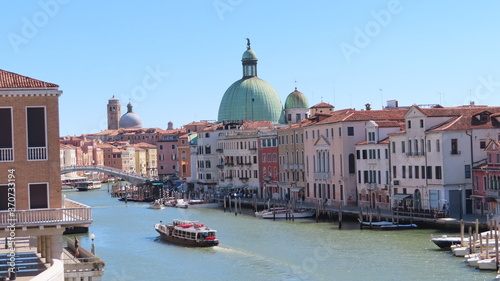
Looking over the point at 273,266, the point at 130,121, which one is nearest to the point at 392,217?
the point at 273,266

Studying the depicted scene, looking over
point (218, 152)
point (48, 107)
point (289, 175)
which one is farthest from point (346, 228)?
point (218, 152)

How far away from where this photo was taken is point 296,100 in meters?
73.7

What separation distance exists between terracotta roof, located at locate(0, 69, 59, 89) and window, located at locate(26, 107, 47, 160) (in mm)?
396

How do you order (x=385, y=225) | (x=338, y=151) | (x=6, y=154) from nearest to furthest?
(x=6, y=154), (x=385, y=225), (x=338, y=151)

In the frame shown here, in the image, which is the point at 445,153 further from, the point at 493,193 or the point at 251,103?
the point at 251,103

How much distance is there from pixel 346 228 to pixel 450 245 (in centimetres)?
899

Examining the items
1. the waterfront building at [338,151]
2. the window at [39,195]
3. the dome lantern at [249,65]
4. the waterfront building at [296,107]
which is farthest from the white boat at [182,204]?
the window at [39,195]

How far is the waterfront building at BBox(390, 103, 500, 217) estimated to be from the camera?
1414 inches

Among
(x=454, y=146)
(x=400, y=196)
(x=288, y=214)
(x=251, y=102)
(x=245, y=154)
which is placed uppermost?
(x=251, y=102)

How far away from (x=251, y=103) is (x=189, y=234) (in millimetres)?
41477

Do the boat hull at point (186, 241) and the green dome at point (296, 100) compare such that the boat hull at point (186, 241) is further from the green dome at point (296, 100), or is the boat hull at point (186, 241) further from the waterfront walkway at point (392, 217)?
the green dome at point (296, 100)

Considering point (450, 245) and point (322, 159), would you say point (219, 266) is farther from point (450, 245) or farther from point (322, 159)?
point (322, 159)

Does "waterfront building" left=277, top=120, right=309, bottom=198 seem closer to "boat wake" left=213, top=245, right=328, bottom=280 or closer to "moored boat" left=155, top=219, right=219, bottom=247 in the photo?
"moored boat" left=155, top=219, right=219, bottom=247

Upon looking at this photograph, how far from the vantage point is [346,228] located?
121 ft
